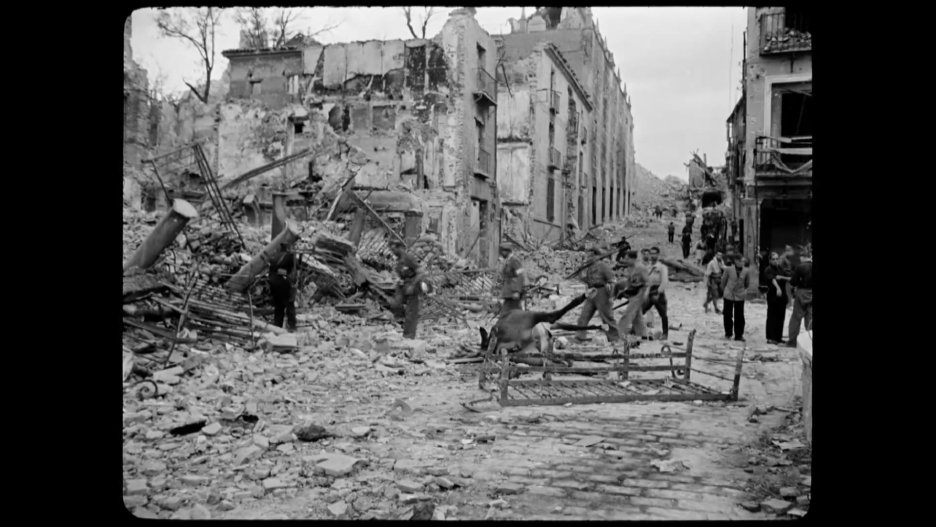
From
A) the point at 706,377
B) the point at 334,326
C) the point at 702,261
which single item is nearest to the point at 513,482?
the point at 706,377

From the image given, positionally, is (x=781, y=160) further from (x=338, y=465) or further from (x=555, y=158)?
(x=338, y=465)

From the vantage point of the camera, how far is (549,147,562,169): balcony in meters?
34.6

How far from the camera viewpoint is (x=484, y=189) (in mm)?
25109

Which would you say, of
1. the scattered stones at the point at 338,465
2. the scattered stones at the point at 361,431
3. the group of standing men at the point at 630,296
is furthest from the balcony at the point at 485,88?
the scattered stones at the point at 338,465

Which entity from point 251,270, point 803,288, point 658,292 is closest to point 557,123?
point 658,292

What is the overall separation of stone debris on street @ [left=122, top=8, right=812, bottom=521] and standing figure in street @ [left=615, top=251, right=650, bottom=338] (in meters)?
0.04

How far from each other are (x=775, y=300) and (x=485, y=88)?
15.3 metres

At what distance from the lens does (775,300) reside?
11250 millimetres

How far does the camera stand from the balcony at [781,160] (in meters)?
18.3

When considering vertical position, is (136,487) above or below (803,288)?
below

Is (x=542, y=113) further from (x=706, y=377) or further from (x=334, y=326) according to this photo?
(x=706, y=377)

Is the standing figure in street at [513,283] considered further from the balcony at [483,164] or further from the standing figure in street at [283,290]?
the balcony at [483,164]

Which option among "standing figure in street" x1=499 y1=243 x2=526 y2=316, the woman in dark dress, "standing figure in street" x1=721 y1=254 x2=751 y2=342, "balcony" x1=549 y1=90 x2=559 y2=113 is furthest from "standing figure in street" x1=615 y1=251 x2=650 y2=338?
"balcony" x1=549 y1=90 x2=559 y2=113
